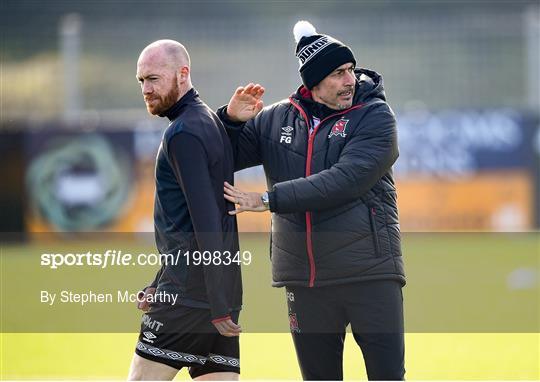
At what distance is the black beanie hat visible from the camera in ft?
16.6

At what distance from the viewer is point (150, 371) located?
492 centimetres

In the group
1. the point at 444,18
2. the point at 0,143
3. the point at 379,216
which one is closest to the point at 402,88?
the point at 444,18

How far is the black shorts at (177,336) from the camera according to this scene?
16.1 feet

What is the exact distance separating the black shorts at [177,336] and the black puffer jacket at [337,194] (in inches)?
18.8

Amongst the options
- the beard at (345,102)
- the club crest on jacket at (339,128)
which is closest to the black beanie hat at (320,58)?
the beard at (345,102)

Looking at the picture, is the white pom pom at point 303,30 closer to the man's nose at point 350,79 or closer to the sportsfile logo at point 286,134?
the man's nose at point 350,79

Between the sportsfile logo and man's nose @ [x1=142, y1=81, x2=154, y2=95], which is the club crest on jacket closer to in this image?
the sportsfile logo

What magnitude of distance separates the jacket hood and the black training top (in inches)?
19.3

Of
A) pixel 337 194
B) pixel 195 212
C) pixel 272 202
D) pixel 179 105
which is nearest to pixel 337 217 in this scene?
pixel 337 194

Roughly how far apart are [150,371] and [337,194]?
3.73 ft

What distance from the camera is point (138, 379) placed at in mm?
4922

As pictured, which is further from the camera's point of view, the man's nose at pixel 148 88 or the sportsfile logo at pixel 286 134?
the sportsfile logo at pixel 286 134

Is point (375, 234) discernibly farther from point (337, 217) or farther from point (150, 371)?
point (150, 371)

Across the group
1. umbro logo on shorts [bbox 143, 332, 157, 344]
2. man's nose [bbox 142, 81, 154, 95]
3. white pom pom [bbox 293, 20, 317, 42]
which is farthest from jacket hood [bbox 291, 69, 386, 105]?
umbro logo on shorts [bbox 143, 332, 157, 344]
